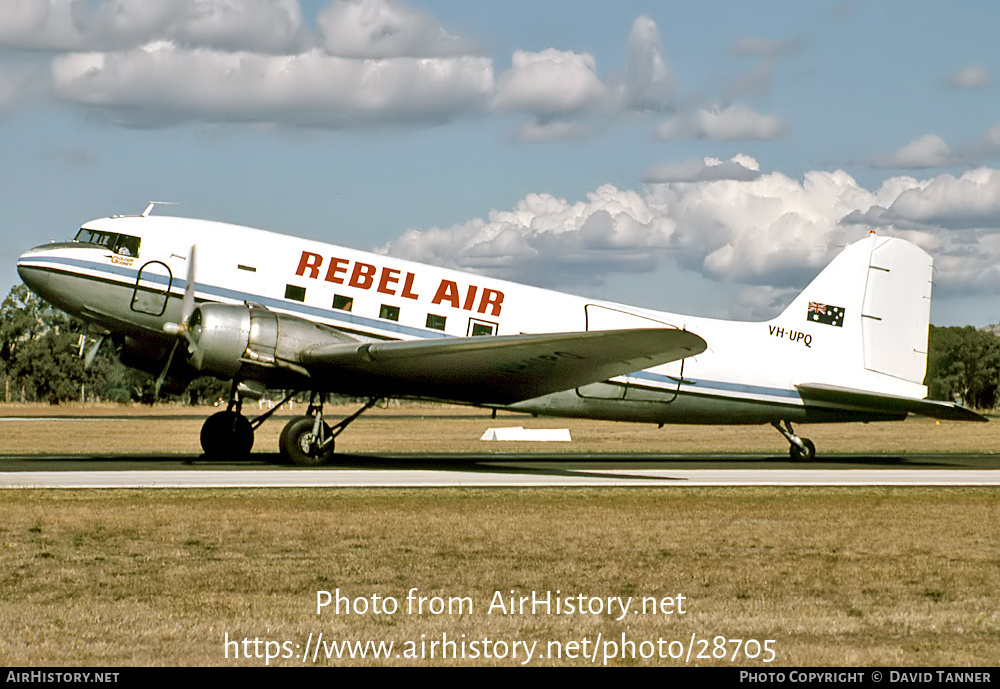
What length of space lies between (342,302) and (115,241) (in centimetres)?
467

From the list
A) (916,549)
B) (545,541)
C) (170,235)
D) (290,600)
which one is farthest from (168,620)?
(170,235)

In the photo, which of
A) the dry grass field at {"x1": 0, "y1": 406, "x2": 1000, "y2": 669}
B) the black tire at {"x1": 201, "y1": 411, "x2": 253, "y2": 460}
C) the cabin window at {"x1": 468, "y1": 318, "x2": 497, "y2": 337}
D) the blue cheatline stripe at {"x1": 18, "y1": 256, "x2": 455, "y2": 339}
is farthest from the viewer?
the black tire at {"x1": 201, "y1": 411, "x2": 253, "y2": 460}

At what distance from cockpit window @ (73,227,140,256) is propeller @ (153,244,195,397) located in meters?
1.23

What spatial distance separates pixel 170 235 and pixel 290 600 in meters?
13.9

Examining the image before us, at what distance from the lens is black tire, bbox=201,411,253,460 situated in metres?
23.8

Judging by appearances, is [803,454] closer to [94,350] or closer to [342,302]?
[342,302]

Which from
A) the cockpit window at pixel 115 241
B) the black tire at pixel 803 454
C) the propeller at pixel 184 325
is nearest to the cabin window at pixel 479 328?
the propeller at pixel 184 325

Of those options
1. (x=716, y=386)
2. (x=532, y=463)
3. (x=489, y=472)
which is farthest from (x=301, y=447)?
(x=716, y=386)

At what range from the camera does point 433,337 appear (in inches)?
877

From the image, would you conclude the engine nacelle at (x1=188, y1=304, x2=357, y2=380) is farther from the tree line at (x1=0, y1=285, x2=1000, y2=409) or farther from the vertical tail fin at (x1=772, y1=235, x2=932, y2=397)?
Result: the tree line at (x1=0, y1=285, x2=1000, y2=409)

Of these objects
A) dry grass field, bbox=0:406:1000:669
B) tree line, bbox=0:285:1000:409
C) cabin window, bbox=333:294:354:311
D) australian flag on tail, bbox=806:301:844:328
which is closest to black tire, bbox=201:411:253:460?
cabin window, bbox=333:294:354:311

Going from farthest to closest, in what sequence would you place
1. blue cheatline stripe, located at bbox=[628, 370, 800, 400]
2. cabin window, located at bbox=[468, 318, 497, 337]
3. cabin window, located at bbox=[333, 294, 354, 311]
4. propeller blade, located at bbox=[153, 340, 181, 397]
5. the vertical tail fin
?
1. the vertical tail fin
2. blue cheatline stripe, located at bbox=[628, 370, 800, 400]
3. cabin window, located at bbox=[468, 318, 497, 337]
4. cabin window, located at bbox=[333, 294, 354, 311]
5. propeller blade, located at bbox=[153, 340, 181, 397]

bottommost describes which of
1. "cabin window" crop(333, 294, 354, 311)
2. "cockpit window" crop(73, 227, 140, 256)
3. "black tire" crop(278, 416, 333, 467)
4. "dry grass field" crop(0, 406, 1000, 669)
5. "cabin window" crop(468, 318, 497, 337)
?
"dry grass field" crop(0, 406, 1000, 669)

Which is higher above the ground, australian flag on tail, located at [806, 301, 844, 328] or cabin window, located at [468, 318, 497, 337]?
australian flag on tail, located at [806, 301, 844, 328]
